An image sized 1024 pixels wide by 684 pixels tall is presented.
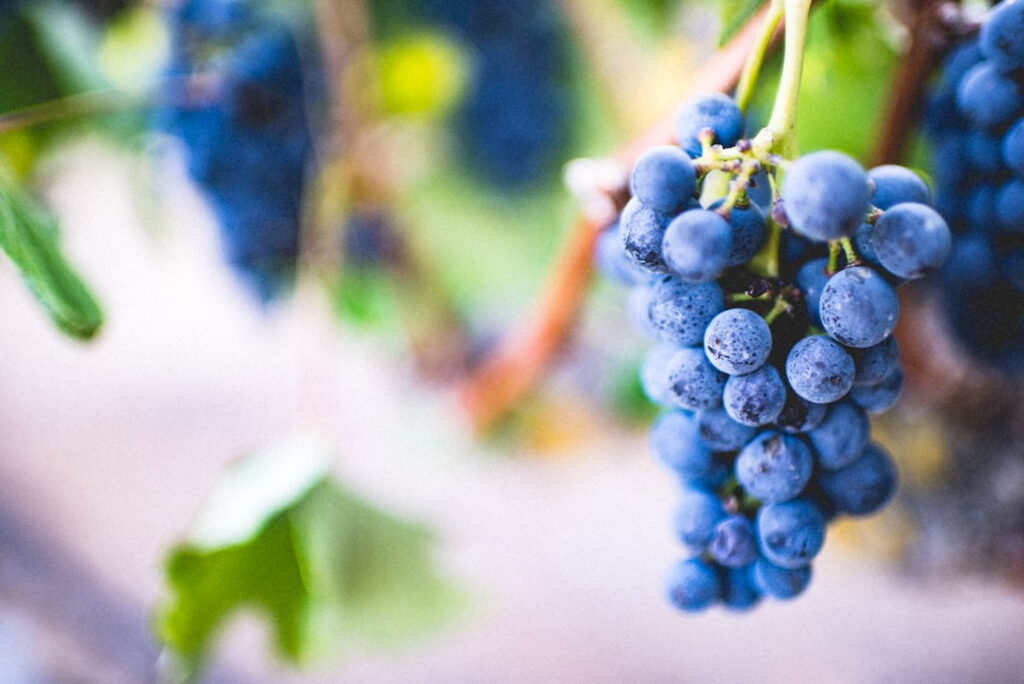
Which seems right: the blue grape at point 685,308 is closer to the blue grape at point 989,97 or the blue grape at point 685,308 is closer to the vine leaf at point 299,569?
the blue grape at point 989,97

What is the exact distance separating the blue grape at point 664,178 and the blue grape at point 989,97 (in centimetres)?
14

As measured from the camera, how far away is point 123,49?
24.3 inches

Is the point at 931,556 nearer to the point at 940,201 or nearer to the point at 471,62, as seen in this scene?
the point at 940,201

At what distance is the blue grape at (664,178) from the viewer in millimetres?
203

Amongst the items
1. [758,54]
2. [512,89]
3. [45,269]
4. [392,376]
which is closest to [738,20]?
[758,54]

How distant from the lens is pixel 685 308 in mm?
228

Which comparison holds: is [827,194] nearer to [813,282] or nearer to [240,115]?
[813,282]

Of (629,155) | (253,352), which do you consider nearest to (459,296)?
(253,352)

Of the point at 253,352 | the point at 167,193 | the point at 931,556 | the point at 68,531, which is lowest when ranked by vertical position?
the point at 931,556

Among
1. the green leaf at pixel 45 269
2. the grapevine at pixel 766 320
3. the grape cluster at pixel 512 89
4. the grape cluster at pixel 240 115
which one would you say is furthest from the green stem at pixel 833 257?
the grape cluster at pixel 512 89

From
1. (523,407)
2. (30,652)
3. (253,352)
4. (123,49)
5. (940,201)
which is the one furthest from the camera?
(253,352)

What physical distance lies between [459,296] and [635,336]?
22 centimetres

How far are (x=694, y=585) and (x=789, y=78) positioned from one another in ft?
0.62

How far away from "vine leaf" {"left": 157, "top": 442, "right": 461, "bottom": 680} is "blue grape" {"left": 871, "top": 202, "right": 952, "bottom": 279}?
379 millimetres
